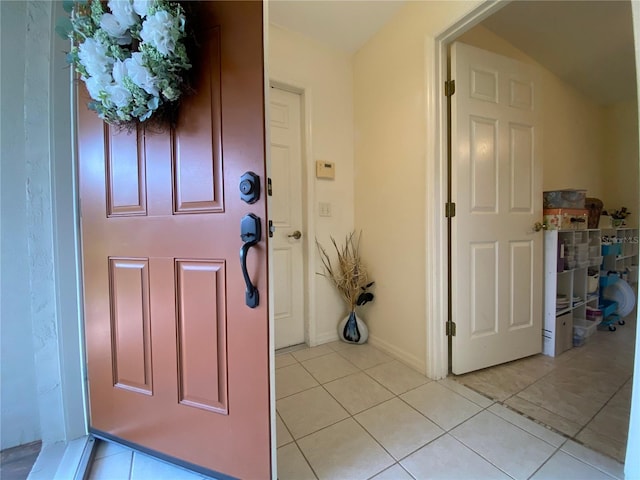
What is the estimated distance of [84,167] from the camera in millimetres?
1069

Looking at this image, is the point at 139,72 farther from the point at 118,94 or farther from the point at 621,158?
the point at 621,158

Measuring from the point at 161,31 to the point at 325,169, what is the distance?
145cm

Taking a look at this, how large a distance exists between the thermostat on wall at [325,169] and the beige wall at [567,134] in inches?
59.2

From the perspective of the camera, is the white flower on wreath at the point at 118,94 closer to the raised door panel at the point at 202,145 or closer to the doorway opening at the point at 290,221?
the raised door panel at the point at 202,145

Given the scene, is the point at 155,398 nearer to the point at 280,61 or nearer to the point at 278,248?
the point at 278,248

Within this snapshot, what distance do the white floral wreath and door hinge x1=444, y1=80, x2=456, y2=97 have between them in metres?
1.48

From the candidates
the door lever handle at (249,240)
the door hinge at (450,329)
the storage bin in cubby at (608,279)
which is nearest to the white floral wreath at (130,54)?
the door lever handle at (249,240)

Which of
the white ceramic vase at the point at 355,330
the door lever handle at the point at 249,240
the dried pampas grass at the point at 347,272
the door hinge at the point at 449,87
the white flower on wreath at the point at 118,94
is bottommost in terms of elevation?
the white ceramic vase at the point at 355,330

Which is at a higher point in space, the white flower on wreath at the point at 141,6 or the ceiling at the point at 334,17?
the ceiling at the point at 334,17

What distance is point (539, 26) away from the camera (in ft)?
6.45

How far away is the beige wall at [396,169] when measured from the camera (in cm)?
165

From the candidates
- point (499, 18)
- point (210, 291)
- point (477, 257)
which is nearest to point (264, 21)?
point (210, 291)

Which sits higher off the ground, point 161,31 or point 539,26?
point 539,26

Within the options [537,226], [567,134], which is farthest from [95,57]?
[567,134]
